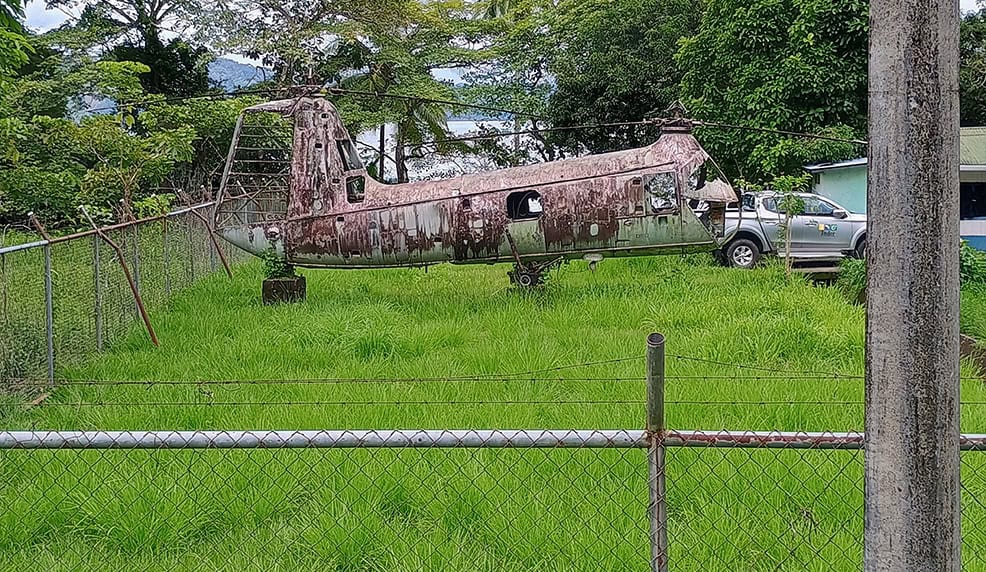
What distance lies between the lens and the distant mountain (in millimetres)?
30844

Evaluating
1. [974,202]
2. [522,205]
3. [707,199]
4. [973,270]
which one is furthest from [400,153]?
[973,270]

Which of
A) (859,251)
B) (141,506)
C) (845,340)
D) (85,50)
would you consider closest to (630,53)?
(859,251)

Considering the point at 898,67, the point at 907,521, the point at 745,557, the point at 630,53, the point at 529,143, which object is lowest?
the point at 745,557

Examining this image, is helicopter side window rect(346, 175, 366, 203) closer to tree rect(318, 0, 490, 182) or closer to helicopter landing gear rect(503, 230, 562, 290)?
helicopter landing gear rect(503, 230, 562, 290)

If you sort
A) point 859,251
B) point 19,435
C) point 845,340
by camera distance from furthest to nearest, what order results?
point 859,251 < point 845,340 < point 19,435

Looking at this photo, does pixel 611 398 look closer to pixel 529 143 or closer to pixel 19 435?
pixel 19 435

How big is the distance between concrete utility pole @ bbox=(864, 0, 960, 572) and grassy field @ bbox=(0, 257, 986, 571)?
256 cm

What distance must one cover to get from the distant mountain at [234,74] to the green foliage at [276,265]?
17.6 meters

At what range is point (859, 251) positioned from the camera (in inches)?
695

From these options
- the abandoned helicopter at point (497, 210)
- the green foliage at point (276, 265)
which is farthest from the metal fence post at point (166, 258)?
the green foliage at point (276, 265)

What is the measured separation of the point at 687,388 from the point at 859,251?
35.8 ft

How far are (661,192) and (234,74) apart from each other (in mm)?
24488

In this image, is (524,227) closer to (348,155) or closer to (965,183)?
(348,155)

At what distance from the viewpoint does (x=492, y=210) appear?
13406 mm
